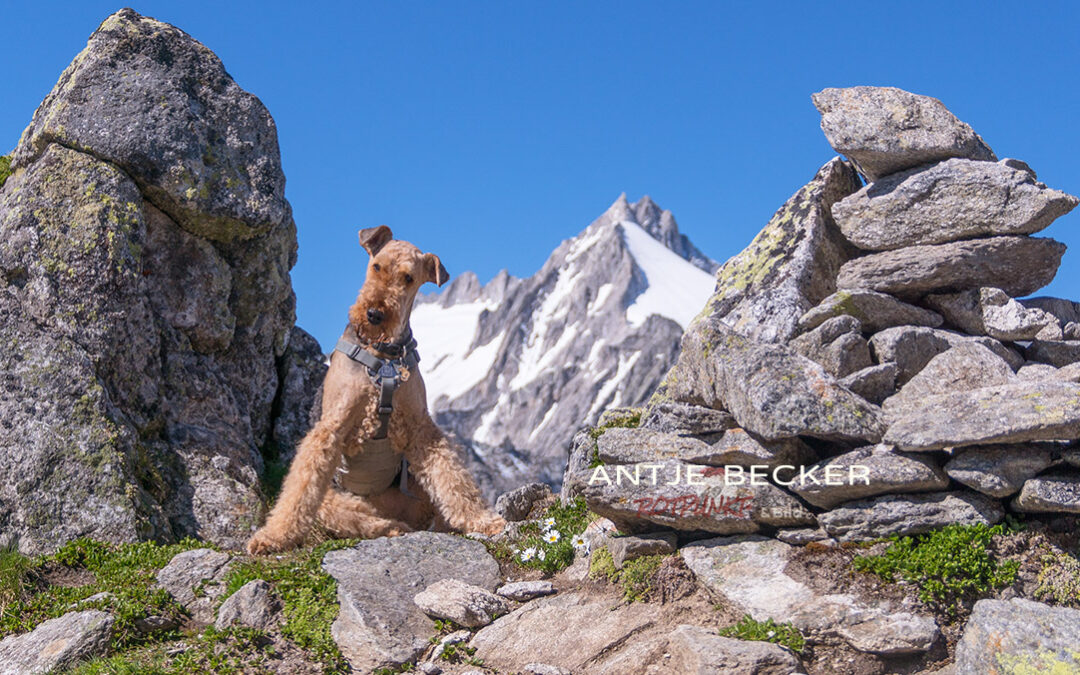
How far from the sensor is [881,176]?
34.8 feet

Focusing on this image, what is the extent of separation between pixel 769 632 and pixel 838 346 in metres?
3.20

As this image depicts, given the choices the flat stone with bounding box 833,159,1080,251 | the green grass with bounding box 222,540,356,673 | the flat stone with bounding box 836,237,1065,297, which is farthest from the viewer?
the flat stone with bounding box 836,237,1065,297

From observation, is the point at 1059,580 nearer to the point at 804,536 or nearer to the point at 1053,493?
the point at 1053,493

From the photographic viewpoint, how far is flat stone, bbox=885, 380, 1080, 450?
7.28m

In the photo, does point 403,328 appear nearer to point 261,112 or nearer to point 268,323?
point 268,323

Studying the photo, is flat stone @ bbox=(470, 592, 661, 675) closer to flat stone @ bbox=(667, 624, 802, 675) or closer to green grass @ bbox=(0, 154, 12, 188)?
flat stone @ bbox=(667, 624, 802, 675)

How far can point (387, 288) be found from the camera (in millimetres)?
10312

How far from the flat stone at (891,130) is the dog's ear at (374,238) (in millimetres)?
5118

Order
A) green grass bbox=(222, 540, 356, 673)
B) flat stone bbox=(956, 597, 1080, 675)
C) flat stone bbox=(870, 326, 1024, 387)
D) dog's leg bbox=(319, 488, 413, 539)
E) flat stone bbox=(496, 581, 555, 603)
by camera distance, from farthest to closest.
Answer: dog's leg bbox=(319, 488, 413, 539) < flat stone bbox=(870, 326, 1024, 387) < flat stone bbox=(496, 581, 555, 603) < green grass bbox=(222, 540, 356, 673) < flat stone bbox=(956, 597, 1080, 675)

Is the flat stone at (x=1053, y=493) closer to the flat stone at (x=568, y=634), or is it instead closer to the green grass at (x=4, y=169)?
the flat stone at (x=568, y=634)

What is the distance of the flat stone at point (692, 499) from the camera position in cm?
831

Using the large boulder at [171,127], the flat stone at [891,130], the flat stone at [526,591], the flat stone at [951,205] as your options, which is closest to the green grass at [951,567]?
the flat stone at [526,591]

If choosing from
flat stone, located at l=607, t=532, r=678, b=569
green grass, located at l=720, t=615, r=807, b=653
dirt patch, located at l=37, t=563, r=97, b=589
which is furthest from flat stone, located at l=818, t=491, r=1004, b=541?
A: dirt patch, located at l=37, t=563, r=97, b=589

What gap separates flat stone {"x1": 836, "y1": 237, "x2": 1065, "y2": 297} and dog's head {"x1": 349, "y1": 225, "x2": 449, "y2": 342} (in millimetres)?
4923
